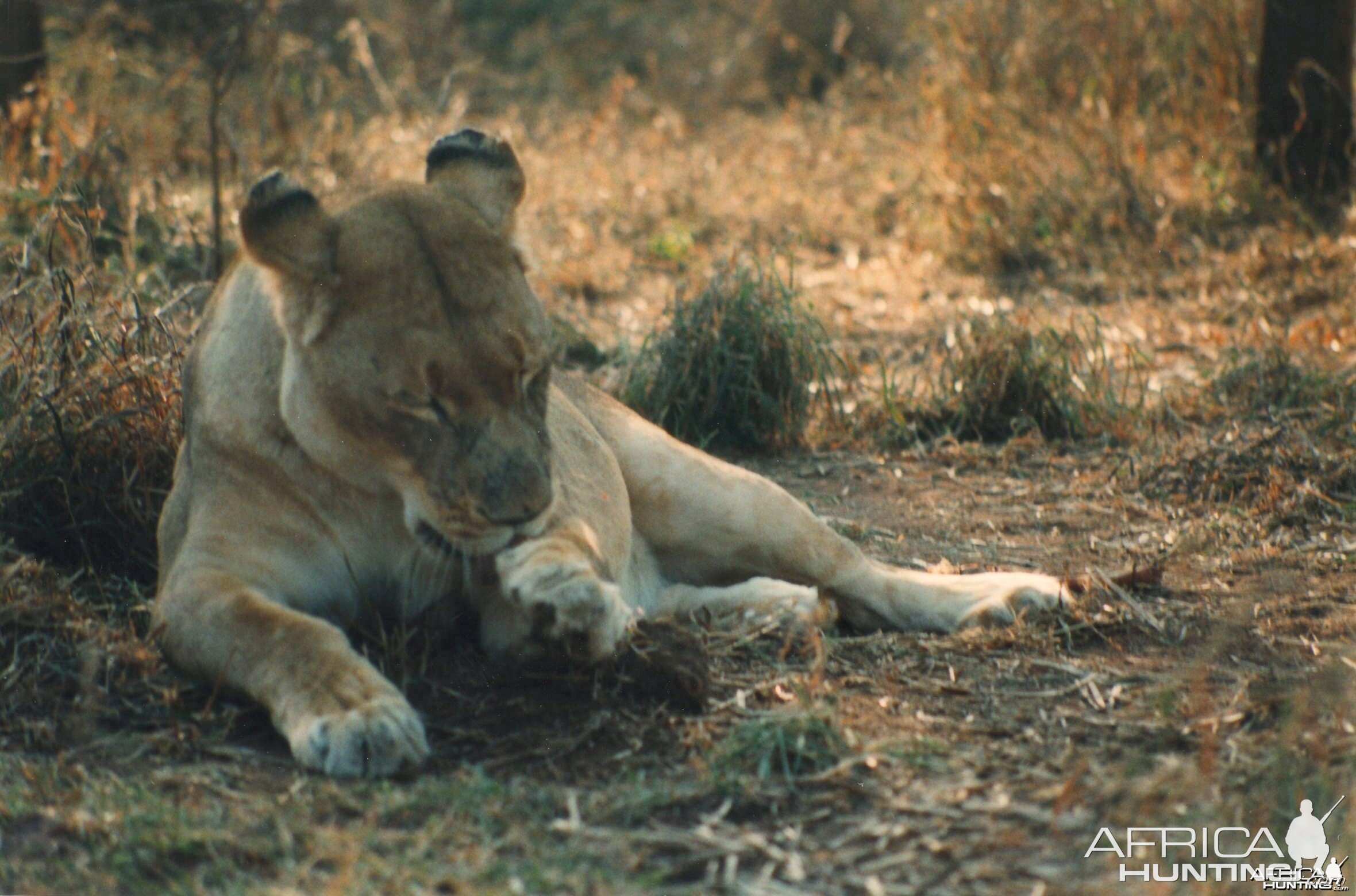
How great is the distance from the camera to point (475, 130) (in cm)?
360

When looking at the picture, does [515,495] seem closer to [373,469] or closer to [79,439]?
[373,469]

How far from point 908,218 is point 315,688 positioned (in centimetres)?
718

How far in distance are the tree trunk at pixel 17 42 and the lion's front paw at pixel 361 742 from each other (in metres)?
5.80

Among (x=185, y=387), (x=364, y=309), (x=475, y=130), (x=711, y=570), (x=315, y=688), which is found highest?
(x=475, y=130)

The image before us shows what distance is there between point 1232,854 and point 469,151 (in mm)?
2125

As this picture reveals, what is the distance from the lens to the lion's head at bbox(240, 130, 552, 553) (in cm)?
291

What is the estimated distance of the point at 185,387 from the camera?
3732 millimetres

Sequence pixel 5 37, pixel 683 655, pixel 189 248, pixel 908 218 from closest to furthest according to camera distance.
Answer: pixel 683 655 → pixel 189 248 → pixel 5 37 → pixel 908 218

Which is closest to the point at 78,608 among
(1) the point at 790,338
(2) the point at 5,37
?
(1) the point at 790,338

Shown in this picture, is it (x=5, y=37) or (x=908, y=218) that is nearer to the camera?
(x=5, y=37)

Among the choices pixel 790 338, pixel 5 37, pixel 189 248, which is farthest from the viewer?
pixel 5 37

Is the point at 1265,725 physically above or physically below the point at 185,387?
below

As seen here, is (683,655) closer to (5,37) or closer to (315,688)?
(315,688)

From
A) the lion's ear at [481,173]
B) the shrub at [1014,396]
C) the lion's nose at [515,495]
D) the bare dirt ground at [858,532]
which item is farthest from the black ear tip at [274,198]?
the shrub at [1014,396]
